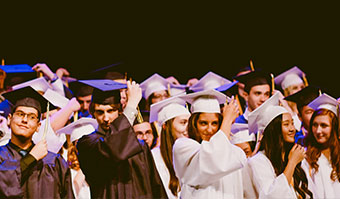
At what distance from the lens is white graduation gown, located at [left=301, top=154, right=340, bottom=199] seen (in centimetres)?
470

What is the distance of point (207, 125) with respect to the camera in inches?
162

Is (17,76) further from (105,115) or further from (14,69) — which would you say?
(105,115)

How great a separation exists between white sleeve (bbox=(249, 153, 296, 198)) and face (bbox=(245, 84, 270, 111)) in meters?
1.65

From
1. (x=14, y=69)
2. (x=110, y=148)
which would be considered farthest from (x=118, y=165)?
(x=14, y=69)

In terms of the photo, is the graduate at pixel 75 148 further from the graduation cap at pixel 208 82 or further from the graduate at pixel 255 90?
the graduation cap at pixel 208 82

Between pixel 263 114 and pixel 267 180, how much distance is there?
623 mm

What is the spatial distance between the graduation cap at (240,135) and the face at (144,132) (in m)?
0.91

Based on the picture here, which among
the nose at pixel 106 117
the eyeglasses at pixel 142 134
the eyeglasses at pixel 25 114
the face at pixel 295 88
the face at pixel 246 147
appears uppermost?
the face at pixel 295 88

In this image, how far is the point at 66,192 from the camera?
399 cm

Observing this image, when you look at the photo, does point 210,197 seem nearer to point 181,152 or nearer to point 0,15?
point 181,152

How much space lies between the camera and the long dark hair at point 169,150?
468 cm

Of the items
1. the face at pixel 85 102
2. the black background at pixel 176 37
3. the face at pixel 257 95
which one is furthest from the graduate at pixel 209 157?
the black background at pixel 176 37

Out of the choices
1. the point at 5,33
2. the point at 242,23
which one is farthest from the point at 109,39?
the point at 242,23

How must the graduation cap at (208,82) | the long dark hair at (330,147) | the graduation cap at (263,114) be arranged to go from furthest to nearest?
the graduation cap at (208,82) → the long dark hair at (330,147) → the graduation cap at (263,114)
